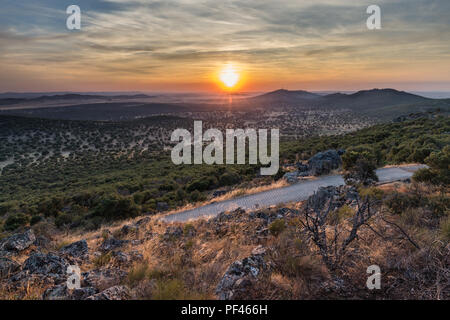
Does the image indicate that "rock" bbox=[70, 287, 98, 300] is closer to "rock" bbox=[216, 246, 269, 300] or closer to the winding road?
"rock" bbox=[216, 246, 269, 300]

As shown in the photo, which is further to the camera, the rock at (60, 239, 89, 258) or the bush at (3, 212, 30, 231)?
the bush at (3, 212, 30, 231)

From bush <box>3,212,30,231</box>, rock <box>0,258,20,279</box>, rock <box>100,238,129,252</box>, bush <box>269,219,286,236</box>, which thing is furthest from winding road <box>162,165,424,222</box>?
bush <box>3,212,30,231</box>

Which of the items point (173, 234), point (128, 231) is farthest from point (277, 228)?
point (128, 231)

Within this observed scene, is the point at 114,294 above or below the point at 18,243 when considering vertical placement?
above

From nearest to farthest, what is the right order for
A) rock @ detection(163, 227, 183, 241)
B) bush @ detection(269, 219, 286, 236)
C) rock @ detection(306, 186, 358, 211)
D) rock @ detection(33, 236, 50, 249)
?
1. bush @ detection(269, 219, 286, 236)
2. rock @ detection(163, 227, 183, 241)
3. rock @ detection(33, 236, 50, 249)
4. rock @ detection(306, 186, 358, 211)

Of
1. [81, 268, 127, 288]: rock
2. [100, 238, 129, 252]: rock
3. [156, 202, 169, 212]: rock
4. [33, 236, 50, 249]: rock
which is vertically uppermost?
[81, 268, 127, 288]: rock

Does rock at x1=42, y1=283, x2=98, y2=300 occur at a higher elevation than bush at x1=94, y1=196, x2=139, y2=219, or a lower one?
higher

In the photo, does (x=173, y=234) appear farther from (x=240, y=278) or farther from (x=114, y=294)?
(x=240, y=278)

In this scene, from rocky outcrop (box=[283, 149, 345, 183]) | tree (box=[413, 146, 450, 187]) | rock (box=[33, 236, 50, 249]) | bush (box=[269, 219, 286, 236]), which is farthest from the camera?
rocky outcrop (box=[283, 149, 345, 183])
